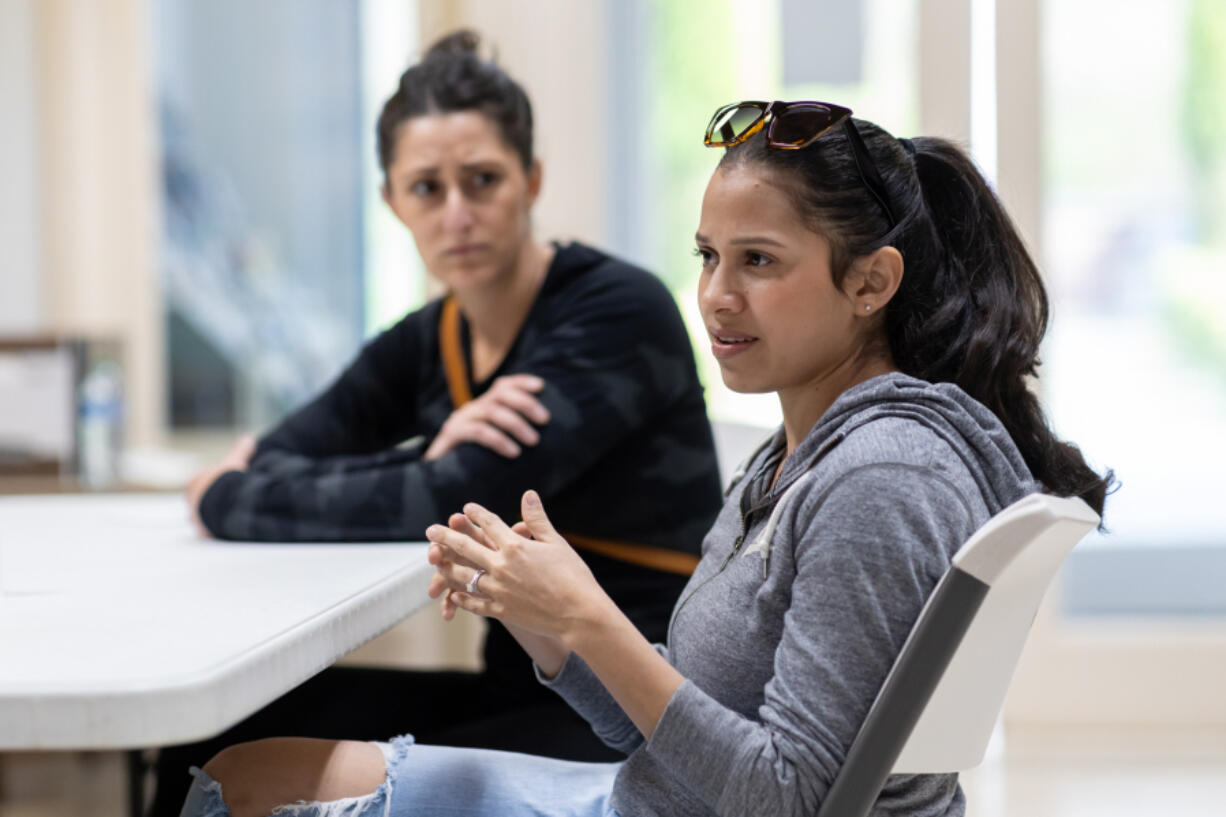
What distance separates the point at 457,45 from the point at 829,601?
1204 mm

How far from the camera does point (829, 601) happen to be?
2.65ft

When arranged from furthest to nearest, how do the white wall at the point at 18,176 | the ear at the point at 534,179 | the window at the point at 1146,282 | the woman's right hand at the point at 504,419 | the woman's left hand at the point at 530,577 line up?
1. the white wall at the point at 18,176
2. the window at the point at 1146,282
3. the ear at the point at 534,179
4. the woman's right hand at the point at 504,419
5. the woman's left hand at the point at 530,577

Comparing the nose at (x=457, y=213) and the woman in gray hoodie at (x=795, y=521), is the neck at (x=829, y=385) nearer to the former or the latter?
the woman in gray hoodie at (x=795, y=521)

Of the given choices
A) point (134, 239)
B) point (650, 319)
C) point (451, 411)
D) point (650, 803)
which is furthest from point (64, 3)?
point (650, 803)

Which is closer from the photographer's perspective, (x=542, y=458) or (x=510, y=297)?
(x=542, y=458)

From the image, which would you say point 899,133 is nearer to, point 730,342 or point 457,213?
point 457,213

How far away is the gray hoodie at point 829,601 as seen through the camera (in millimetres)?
803

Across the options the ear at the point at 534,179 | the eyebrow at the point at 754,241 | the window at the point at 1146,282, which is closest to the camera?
the eyebrow at the point at 754,241

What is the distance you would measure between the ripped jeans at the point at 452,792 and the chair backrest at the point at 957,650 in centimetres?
26

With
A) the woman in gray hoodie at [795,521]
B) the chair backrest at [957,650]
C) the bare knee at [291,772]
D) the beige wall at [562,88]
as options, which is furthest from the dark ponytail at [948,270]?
the beige wall at [562,88]

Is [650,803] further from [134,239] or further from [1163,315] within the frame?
[134,239]

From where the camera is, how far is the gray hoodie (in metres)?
0.80

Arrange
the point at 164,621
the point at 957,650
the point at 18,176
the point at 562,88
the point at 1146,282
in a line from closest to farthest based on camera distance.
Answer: the point at 957,650 < the point at 164,621 < the point at 1146,282 < the point at 562,88 < the point at 18,176

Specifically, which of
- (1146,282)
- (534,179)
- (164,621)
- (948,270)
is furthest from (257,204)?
(948,270)
